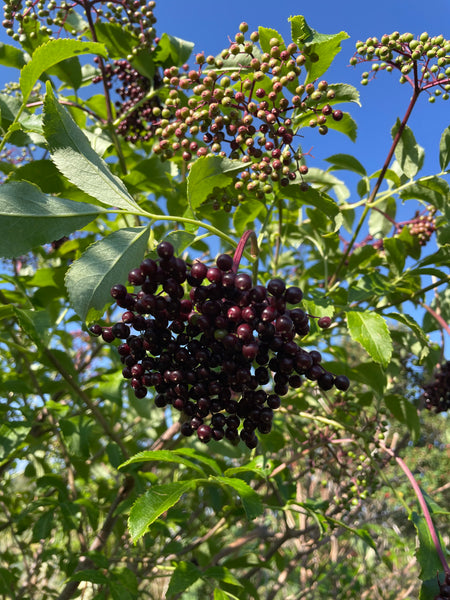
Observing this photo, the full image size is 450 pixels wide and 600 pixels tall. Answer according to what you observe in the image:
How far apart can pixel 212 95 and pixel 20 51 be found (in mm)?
1087

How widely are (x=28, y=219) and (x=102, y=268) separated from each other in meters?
0.20

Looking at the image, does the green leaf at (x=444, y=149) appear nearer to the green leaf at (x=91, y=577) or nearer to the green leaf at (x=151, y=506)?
the green leaf at (x=151, y=506)

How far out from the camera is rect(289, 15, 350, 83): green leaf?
56.4 inches

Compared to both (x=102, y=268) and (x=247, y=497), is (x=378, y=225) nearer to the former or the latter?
(x=247, y=497)

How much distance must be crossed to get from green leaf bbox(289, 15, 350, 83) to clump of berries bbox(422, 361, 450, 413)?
160cm

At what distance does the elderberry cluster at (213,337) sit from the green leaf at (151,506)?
7.5 inches

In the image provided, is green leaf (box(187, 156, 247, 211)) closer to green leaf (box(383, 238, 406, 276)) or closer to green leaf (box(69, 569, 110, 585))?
green leaf (box(383, 238, 406, 276))

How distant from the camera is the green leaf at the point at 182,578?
142cm

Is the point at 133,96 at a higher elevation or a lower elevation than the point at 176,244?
higher

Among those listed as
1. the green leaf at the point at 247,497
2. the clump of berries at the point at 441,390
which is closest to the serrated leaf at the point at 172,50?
Result: the green leaf at the point at 247,497

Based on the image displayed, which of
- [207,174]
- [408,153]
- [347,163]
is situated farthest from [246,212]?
[408,153]

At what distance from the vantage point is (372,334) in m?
1.44

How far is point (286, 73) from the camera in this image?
1.49 m

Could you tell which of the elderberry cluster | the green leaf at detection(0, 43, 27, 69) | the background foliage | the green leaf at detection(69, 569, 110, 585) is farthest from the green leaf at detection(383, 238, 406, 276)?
the green leaf at detection(0, 43, 27, 69)
